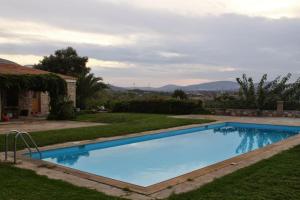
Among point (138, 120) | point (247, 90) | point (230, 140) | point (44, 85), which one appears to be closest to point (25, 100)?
point (44, 85)

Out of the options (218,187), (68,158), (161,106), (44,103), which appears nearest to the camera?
(218,187)

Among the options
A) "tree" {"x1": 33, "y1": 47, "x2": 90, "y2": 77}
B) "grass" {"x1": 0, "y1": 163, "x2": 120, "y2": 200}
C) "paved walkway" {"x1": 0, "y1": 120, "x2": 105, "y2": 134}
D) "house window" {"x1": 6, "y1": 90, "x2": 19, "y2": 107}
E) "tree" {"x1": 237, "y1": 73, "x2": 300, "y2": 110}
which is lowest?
"grass" {"x1": 0, "y1": 163, "x2": 120, "y2": 200}

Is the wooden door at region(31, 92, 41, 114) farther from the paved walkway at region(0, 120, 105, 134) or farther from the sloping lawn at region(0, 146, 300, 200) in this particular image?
the sloping lawn at region(0, 146, 300, 200)

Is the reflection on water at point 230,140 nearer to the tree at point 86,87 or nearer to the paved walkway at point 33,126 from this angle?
the paved walkway at point 33,126

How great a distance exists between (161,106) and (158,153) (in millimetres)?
13963

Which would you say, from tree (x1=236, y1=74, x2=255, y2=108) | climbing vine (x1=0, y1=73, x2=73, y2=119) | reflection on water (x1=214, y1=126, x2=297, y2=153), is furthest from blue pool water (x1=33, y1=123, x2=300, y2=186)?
climbing vine (x1=0, y1=73, x2=73, y2=119)

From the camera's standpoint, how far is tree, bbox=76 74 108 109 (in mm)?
28219

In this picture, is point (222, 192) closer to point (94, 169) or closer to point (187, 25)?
point (94, 169)

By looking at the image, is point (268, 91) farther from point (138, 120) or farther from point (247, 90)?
point (138, 120)

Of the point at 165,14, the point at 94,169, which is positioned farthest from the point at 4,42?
the point at 94,169

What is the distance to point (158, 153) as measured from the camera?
12.4m

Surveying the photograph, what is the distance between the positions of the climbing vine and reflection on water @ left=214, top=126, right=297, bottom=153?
9.07 meters

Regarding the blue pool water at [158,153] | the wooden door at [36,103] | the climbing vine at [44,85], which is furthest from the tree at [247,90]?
the wooden door at [36,103]

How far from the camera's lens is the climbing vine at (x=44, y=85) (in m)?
18.7
